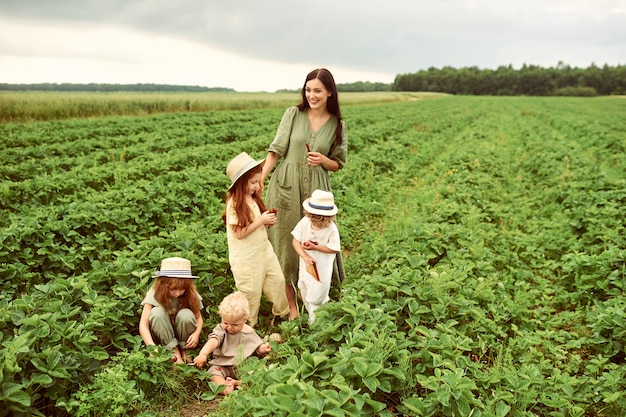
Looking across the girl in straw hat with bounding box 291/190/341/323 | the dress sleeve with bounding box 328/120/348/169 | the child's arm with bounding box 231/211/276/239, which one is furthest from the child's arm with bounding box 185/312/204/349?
the dress sleeve with bounding box 328/120/348/169

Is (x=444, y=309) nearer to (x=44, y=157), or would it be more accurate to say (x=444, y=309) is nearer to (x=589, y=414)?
(x=589, y=414)

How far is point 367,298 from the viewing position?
3.82 meters

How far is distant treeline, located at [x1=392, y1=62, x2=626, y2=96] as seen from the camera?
94.6 m

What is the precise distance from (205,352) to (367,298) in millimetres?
1461

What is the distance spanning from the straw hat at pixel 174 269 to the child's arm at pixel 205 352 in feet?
1.88

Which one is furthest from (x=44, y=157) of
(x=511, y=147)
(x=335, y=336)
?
(x=511, y=147)

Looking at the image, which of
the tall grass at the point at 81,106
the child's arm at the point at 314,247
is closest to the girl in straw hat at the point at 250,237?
the child's arm at the point at 314,247

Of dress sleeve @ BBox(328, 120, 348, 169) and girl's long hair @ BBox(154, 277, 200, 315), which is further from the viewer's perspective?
dress sleeve @ BBox(328, 120, 348, 169)

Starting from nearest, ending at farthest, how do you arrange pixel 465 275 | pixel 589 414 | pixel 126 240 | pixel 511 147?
pixel 589 414
pixel 465 275
pixel 126 240
pixel 511 147

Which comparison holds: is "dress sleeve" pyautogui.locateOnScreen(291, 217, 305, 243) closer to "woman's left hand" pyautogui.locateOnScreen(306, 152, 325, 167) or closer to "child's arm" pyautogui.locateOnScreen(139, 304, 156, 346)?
"woman's left hand" pyautogui.locateOnScreen(306, 152, 325, 167)

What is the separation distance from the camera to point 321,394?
2426 mm

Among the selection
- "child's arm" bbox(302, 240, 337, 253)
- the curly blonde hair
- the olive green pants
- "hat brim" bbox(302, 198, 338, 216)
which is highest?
"hat brim" bbox(302, 198, 338, 216)

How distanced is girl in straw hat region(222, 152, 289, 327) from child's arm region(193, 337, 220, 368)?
0.64 m

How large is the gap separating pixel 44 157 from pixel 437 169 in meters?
10.4
